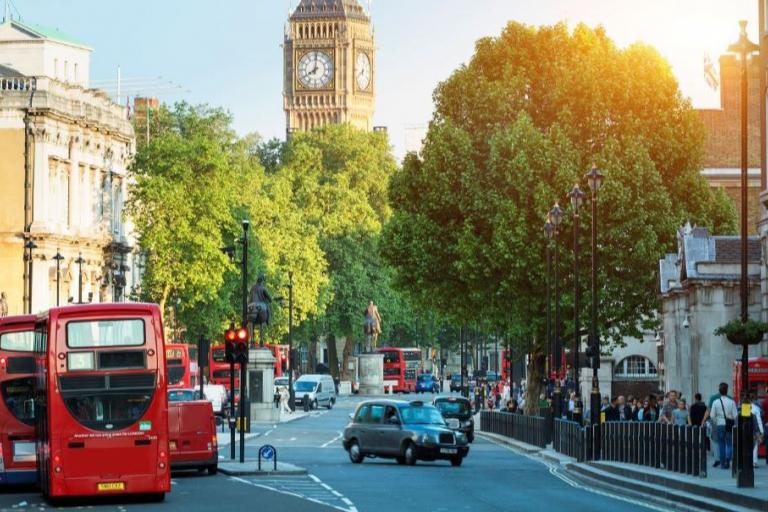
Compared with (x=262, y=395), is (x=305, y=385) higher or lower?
lower

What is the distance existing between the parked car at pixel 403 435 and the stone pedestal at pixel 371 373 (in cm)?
8269

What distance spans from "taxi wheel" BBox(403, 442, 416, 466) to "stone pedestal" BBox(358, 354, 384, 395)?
273ft

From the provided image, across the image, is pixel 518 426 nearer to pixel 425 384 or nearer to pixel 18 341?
pixel 18 341

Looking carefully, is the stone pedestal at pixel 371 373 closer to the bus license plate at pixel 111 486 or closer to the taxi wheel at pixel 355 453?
the taxi wheel at pixel 355 453

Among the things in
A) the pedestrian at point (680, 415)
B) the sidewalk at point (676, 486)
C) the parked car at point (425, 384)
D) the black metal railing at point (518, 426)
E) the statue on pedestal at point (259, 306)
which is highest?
the statue on pedestal at point (259, 306)

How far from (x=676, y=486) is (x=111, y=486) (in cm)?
979

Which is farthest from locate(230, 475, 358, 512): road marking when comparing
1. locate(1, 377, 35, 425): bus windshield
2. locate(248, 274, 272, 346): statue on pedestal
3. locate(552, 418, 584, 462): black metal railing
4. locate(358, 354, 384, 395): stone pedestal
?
locate(358, 354, 384, 395): stone pedestal

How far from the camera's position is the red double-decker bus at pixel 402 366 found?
13950cm

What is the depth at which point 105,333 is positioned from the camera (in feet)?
109

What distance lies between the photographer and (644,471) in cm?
3709

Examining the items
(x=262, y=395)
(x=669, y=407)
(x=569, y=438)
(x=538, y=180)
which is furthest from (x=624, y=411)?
(x=262, y=395)

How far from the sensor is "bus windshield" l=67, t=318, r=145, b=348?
3297 centimetres

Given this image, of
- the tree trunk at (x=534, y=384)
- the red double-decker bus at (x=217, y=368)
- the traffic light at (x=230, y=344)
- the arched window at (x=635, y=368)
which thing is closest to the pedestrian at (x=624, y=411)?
the traffic light at (x=230, y=344)

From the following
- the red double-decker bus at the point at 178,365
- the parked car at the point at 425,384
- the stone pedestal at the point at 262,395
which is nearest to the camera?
the stone pedestal at the point at 262,395
